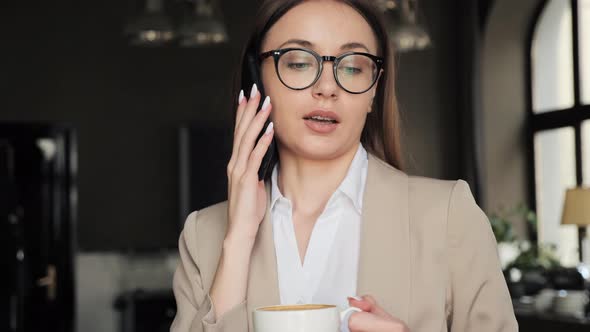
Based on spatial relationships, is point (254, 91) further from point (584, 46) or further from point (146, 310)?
point (584, 46)

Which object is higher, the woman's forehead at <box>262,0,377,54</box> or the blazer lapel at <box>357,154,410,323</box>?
the woman's forehead at <box>262,0,377,54</box>

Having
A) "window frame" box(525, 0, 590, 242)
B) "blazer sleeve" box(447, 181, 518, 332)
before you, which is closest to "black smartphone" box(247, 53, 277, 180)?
"blazer sleeve" box(447, 181, 518, 332)

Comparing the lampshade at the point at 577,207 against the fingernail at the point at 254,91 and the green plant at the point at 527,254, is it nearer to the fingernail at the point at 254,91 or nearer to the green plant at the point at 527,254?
the green plant at the point at 527,254

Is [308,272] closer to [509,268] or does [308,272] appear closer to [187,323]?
[187,323]

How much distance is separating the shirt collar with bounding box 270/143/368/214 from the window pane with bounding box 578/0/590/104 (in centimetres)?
736

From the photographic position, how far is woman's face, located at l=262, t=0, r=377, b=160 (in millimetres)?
1429

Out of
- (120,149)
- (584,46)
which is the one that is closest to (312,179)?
(120,149)

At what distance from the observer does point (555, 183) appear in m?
9.14

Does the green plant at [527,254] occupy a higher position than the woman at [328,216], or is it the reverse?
the woman at [328,216]

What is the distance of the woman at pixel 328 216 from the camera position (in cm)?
138

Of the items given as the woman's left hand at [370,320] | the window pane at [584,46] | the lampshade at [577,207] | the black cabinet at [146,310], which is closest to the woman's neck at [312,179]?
the woman's left hand at [370,320]

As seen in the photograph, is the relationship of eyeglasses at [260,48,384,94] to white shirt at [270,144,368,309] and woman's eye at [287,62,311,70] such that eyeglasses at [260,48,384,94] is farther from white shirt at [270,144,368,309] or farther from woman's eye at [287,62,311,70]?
white shirt at [270,144,368,309]

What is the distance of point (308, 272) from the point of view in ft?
4.81

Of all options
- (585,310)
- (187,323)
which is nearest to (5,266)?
(585,310)
